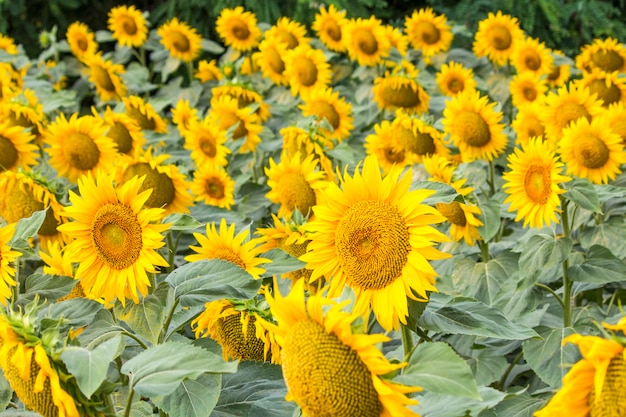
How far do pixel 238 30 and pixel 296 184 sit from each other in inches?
78.4

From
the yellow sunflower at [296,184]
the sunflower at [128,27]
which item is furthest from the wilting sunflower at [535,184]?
the sunflower at [128,27]

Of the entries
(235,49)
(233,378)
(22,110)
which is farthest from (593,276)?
(235,49)

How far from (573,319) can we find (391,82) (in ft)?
4.79

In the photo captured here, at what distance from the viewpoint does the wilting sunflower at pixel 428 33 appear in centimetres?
396

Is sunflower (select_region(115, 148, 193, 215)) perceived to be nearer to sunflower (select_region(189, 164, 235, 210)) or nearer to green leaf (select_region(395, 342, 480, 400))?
sunflower (select_region(189, 164, 235, 210))

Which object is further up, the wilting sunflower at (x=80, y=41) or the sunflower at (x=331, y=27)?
the sunflower at (x=331, y=27)

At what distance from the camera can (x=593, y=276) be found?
72.7 inches

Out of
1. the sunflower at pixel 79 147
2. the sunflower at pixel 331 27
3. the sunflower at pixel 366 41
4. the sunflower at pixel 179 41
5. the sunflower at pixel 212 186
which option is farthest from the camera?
the sunflower at pixel 179 41

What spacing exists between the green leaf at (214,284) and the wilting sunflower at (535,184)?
A: 81 cm

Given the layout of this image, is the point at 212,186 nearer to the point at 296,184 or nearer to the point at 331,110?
the point at 296,184

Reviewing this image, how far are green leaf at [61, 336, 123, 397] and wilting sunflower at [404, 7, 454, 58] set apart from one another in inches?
126

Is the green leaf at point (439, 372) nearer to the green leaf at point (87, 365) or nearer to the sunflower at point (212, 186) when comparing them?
the green leaf at point (87, 365)

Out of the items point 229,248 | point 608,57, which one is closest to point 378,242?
point 229,248

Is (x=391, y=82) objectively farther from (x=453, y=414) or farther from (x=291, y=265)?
(x=453, y=414)
